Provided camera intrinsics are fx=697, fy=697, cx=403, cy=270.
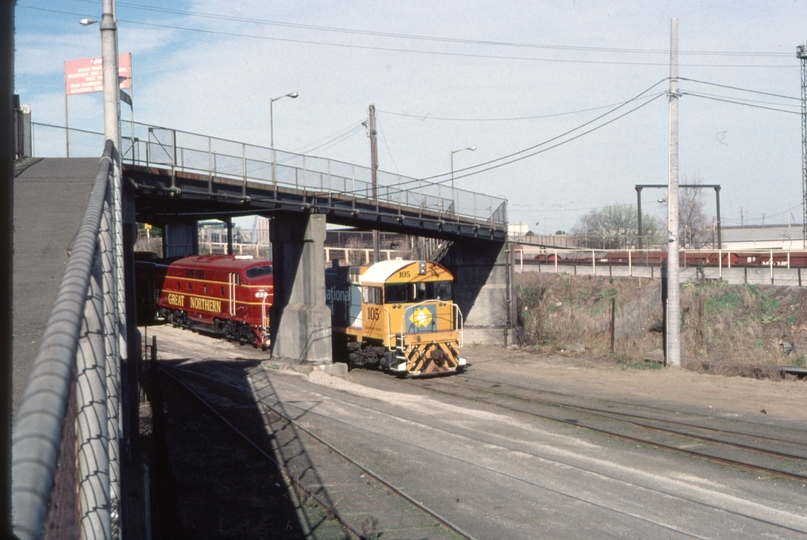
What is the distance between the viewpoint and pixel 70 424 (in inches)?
85.7

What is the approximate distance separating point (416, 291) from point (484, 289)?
11.8 metres

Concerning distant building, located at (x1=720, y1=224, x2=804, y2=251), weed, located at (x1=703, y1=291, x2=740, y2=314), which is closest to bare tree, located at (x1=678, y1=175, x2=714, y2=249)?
distant building, located at (x1=720, y1=224, x2=804, y2=251)

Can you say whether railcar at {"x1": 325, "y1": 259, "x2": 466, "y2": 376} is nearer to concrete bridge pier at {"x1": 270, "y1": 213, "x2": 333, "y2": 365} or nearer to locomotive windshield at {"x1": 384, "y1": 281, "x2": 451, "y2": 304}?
locomotive windshield at {"x1": 384, "y1": 281, "x2": 451, "y2": 304}

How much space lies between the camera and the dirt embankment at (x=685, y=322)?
2764 centimetres

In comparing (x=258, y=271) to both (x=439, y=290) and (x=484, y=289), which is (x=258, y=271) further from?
(x=484, y=289)

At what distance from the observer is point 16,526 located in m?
1.05

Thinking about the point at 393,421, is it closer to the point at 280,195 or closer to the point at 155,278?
the point at 280,195

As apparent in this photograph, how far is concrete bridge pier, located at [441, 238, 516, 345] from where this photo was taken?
34250 mm

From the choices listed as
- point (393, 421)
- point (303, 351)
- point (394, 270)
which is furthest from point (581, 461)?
point (303, 351)

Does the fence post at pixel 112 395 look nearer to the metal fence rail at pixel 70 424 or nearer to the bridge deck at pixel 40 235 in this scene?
the metal fence rail at pixel 70 424

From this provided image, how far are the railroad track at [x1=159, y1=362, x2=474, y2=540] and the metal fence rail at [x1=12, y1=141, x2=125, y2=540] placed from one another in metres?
6.52

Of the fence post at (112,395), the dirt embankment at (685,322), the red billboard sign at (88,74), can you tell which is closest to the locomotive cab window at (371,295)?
the red billboard sign at (88,74)

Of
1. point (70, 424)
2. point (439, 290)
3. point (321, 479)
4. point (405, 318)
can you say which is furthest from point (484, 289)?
point (70, 424)

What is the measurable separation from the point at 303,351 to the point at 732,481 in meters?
16.2
